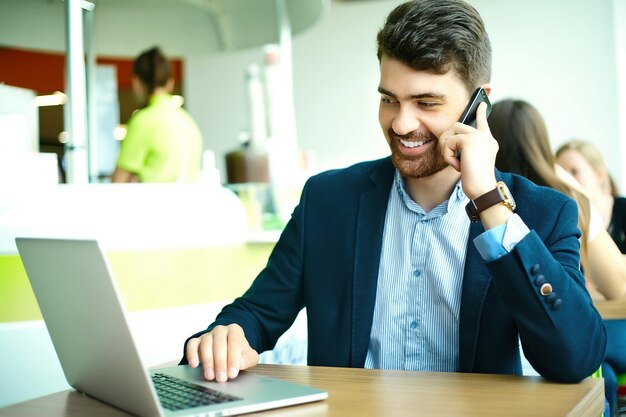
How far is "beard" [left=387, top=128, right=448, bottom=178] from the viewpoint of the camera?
1485 mm

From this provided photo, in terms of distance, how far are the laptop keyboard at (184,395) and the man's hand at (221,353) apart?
6cm

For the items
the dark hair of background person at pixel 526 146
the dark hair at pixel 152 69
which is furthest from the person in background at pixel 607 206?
the dark hair at pixel 152 69

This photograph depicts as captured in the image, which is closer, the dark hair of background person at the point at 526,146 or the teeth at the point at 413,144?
the teeth at the point at 413,144

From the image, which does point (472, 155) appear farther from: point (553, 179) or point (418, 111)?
point (553, 179)

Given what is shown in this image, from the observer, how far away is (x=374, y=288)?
4.90 ft

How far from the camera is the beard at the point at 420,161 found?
1485 millimetres

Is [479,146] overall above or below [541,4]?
below

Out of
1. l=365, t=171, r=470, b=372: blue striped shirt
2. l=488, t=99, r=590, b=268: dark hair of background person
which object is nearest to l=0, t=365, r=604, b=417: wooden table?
l=365, t=171, r=470, b=372: blue striped shirt

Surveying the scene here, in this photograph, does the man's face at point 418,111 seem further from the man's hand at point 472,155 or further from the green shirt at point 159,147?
the green shirt at point 159,147

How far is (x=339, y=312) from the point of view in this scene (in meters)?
1.52

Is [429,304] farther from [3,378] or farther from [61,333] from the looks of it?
[3,378]

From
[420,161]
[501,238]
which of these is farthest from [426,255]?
[501,238]

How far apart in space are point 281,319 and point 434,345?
0.31m

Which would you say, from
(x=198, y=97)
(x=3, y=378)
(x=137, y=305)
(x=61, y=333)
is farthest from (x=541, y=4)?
(x=61, y=333)
